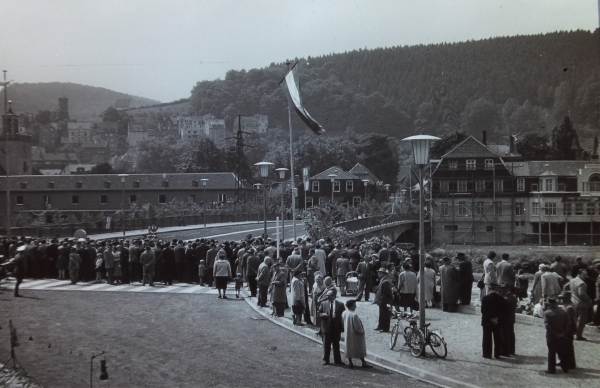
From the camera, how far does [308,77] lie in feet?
108

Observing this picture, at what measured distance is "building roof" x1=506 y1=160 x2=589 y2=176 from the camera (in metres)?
38.4

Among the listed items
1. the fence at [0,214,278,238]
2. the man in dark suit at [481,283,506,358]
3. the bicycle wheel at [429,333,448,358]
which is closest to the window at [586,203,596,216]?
the man in dark suit at [481,283,506,358]

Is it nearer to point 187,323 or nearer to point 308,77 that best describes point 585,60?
point 308,77

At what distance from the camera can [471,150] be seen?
4912cm

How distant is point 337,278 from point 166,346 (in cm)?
811

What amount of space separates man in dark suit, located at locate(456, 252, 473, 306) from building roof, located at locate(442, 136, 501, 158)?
32403mm

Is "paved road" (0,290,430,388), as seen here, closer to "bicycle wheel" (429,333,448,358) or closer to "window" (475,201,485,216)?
"bicycle wheel" (429,333,448,358)

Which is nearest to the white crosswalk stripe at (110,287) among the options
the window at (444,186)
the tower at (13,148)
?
the tower at (13,148)

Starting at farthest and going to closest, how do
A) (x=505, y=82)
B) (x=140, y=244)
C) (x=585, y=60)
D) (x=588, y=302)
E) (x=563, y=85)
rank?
(x=505, y=82) → (x=563, y=85) → (x=585, y=60) → (x=140, y=244) → (x=588, y=302)

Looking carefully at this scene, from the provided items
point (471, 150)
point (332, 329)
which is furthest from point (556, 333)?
point (471, 150)

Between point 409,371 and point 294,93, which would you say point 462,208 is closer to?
point 294,93

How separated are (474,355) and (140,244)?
45.3 ft

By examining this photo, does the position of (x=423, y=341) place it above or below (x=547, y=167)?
below

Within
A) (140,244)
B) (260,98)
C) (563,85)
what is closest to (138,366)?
(140,244)
